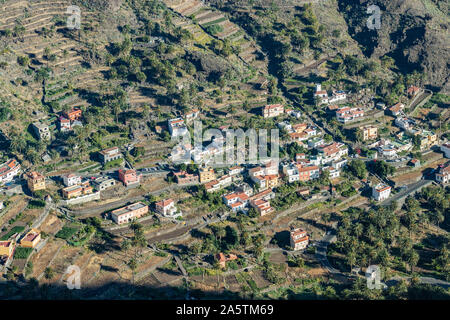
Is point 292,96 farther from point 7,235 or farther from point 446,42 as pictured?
point 7,235

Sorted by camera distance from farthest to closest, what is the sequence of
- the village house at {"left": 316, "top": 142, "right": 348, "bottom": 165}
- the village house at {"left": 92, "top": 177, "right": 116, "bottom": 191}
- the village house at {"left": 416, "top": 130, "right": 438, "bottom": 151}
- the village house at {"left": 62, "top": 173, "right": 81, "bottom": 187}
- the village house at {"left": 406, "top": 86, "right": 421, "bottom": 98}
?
the village house at {"left": 406, "top": 86, "right": 421, "bottom": 98}, the village house at {"left": 416, "top": 130, "right": 438, "bottom": 151}, the village house at {"left": 316, "top": 142, "right": 348, "bottom": 165}, the village house at {"left": 92, "top": 177, "right": 116, "bottom": 191}, the village house at {"left": 62, "top": 173, "right": 81, "bottom": 187}

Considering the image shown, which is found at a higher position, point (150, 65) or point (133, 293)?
point (150, 65)

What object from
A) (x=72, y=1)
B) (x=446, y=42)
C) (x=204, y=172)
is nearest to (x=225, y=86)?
(x=204, y=172)

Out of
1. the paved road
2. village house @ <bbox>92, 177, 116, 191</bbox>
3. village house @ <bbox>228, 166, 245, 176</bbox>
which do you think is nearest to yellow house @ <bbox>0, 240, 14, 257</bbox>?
village house @ <bbox>92, 177, 116, 191</bbox>

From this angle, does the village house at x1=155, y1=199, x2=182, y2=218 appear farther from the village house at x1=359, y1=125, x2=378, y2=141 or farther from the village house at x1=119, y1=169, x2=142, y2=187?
the village house at x1=359, y1=125, x2=378, y2=141

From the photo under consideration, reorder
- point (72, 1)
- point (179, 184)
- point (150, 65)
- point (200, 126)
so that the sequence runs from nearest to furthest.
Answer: point (179, 184) < point (200, 126) < point (150, 65) < point (72, 1)

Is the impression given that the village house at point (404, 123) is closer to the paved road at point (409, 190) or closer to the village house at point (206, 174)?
the paved road at point (409, 190)
